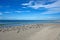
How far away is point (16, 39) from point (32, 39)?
751 mm

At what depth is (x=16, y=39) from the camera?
538 centimetres

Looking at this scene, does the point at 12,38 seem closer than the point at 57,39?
No

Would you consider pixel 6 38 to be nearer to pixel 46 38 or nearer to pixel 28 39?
pixel 28 39

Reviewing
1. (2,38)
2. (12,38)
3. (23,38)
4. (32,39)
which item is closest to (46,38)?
(32,39)

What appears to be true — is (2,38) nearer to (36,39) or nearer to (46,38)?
(36,39)

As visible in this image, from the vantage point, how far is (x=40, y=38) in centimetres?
535

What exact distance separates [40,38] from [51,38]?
20.1 inches

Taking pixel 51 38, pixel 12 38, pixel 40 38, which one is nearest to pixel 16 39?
pixel 12 38

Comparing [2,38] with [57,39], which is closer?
[57,39]

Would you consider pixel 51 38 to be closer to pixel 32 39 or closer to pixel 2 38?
pixel 32 39

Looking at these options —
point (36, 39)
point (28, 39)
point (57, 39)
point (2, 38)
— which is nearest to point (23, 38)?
point (28, 39)

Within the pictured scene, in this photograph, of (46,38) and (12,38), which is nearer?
(46,38)

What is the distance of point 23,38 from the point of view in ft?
18.3

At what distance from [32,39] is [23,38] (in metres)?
0.50
